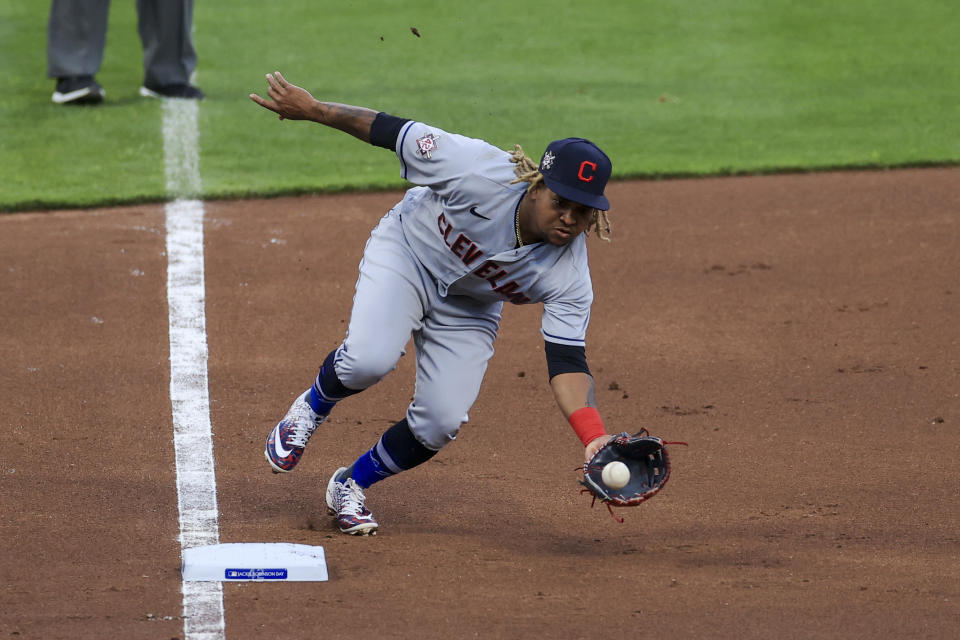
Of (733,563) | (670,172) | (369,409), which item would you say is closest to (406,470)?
(369,409)

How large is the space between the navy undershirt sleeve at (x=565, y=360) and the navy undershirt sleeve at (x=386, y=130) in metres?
0.91

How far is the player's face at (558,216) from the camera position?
466 centimetres

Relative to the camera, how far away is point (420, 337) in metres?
5.28

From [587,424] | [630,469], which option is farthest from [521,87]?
[630,469]

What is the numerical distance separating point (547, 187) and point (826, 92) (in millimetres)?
7872

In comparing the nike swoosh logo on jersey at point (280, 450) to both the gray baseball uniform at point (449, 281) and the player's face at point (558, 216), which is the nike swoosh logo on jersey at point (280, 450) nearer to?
the gray baseball uniform at point (449, 281)

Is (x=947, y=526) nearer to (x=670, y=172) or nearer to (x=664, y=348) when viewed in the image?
(x=664, y=348)

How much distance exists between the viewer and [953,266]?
825 centimetres

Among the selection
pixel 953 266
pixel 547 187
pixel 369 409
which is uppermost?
pixel 547 187

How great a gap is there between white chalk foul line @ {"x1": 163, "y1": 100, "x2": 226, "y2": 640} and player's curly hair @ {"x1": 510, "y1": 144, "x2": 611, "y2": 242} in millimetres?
1656

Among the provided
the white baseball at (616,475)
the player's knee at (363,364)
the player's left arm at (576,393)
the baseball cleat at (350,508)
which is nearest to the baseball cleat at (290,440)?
the baseball cleat at (350,508)

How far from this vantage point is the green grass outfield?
10047mm

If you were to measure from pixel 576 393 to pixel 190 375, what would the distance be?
8.28 feet

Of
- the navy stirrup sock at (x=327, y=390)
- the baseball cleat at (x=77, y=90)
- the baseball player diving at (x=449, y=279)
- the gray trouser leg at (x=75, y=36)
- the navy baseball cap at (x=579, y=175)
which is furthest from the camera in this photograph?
the baseball cleat at (x=77, y=90)
